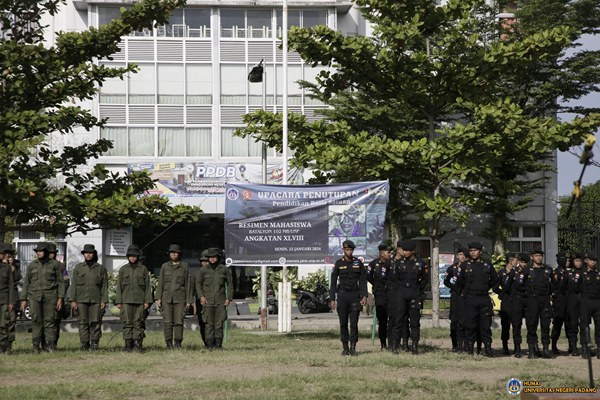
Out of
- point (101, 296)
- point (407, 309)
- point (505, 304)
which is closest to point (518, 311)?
point (505, 304)

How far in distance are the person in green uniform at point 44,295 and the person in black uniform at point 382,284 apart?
615 centimetres

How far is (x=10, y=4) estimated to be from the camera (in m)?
15.7

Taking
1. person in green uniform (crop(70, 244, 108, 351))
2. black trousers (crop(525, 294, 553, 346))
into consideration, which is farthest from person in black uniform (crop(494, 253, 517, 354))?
person in green uniform (crop(70, 244, 108, 351))

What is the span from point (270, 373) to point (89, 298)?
494 centimetres

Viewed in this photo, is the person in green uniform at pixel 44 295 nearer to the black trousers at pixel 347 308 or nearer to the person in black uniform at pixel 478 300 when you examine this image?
the black trousers at pixel 347 308

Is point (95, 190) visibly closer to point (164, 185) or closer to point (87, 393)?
point (87, 393)

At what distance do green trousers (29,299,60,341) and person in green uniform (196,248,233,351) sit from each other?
278 cm

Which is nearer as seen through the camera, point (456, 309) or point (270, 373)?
point (270, 373)

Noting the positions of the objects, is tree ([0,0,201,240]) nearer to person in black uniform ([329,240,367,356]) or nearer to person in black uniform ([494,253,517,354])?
person in black uniform ([329,240,367,356])

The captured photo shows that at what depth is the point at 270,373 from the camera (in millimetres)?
9578

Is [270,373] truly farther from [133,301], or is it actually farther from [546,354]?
[546,354]

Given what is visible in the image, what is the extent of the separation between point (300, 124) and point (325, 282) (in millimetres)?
11028

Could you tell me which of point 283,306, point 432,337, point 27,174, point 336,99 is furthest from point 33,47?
point 336,99

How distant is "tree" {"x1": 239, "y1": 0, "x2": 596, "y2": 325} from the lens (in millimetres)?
14734
